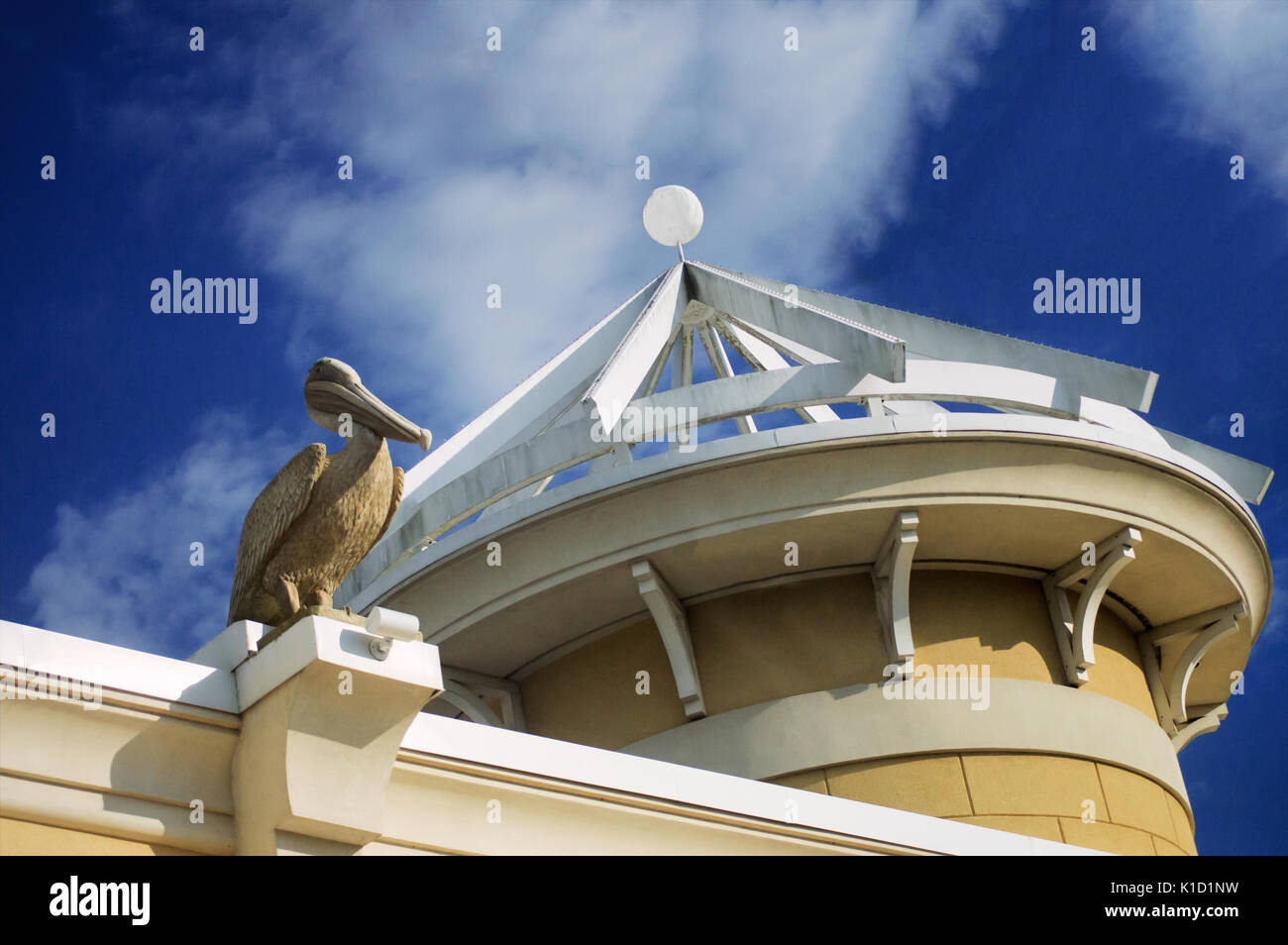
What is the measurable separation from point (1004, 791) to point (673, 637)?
2.78 m

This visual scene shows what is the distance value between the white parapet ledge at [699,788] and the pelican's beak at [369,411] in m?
1.19

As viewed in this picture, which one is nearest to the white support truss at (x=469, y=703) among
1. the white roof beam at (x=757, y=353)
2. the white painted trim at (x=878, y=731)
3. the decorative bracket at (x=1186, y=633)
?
the white painted trim at (x=878, y=731)

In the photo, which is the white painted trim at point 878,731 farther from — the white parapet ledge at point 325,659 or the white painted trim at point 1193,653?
the white parapet ledge at point 325,659

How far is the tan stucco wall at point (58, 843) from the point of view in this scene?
438 centimetres

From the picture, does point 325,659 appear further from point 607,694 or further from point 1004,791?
point 1004,791

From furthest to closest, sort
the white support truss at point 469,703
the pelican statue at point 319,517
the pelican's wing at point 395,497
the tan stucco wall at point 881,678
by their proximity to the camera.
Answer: the white support truss at point 469,703 → the tan stucco wall at point 881,678 → the pelican's wing at point 395,497 → the pelican statue at point 319,517

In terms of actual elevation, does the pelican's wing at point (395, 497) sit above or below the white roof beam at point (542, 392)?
below

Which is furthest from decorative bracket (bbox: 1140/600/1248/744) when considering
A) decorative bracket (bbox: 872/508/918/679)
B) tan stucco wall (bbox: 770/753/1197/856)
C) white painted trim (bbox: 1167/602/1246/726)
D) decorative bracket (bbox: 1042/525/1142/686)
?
decorative bracket (bbox: 872/508/918/679)

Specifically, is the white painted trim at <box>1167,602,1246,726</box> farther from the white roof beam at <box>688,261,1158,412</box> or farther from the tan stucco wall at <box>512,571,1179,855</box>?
the white roof beam at <box>688,261,1158,412</box>

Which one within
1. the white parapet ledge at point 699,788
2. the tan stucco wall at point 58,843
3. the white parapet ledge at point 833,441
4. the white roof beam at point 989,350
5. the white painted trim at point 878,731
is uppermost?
the white roof beam at point 989,350

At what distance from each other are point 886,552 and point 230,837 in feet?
22.2

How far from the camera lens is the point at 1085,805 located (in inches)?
392

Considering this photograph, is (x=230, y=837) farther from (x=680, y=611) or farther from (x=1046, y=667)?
(x=1046, y=667)
